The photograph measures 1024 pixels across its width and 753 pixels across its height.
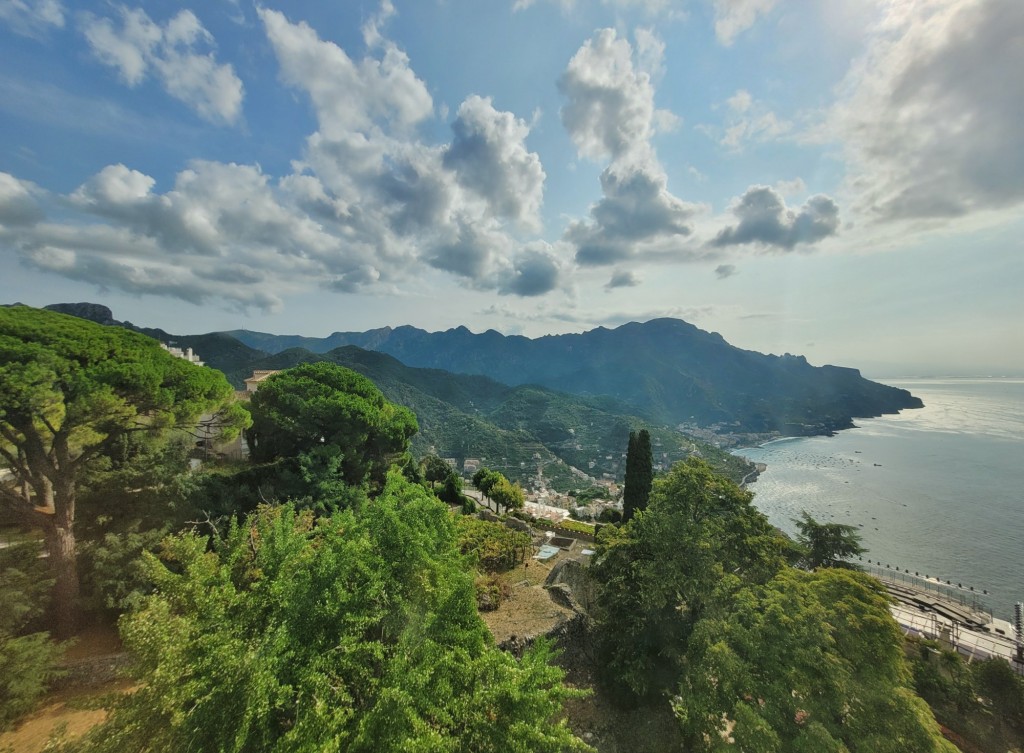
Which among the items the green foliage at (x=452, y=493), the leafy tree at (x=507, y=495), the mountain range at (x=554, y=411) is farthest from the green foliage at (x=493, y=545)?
the mountain range at (x=554, y=411)

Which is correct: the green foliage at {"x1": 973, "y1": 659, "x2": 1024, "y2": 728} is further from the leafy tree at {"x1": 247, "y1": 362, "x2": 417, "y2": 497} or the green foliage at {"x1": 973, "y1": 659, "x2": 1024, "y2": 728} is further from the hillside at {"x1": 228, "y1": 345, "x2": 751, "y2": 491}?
the hillside at {"x1": 228, "y1": 345, "x2": 751, "y2": 491}

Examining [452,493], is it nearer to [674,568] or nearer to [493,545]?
[493,545]

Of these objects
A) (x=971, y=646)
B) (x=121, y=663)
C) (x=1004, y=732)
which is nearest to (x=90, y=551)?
(x=121, y=663)

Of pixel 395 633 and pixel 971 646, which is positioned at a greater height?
pixel 395 633

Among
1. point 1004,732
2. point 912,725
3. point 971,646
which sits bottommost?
point 971,646

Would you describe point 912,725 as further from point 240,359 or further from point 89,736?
point 240,359

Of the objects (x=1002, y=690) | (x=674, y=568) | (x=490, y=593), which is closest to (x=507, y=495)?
(x=490, y=593)

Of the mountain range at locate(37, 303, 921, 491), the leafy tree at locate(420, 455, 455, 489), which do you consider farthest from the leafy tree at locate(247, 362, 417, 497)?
the mountain range at locate(37, 303, 921, 491)
